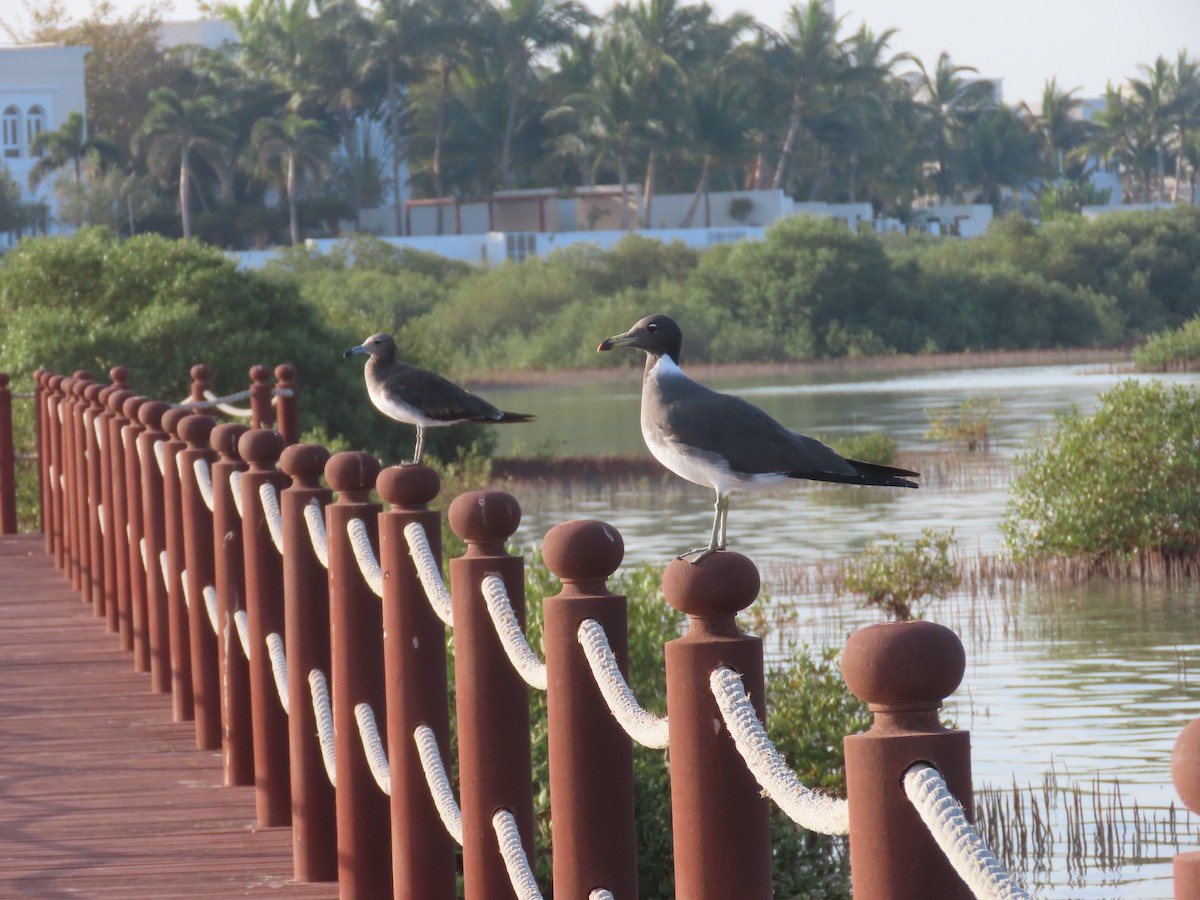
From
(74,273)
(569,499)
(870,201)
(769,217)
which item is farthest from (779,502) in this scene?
(870,201)

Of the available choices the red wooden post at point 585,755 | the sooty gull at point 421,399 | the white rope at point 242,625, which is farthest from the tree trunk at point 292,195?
the red wooden post at point 585,755

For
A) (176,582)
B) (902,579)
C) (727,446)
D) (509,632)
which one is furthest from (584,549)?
(902,579)

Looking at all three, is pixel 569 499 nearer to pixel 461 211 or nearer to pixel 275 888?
pixel 275 888

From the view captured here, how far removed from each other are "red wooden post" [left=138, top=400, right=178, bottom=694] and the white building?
6552 cm

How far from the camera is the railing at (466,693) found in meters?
1.99

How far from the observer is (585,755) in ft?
10.0

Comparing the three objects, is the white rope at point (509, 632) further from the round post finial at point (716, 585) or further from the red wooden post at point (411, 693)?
the round post finial at point (716, 585)

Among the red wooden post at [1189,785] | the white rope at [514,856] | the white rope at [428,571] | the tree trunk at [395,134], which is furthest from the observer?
the tree trunk at [395,134]

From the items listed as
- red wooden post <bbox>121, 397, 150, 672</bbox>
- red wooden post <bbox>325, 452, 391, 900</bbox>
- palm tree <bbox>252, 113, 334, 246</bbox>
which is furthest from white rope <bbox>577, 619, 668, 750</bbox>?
palm tree <bbox>252, 113, 334, 246</bbox>

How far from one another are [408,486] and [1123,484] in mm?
12947

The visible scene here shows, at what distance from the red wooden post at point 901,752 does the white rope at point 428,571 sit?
5.53 feet

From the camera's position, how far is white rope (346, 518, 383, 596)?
13.3ft

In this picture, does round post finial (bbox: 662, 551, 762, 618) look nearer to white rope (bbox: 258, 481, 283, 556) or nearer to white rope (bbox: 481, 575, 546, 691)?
white rope (bbox: 481, 575, 546, 691)

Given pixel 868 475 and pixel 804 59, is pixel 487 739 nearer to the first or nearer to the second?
pixel 868 475
